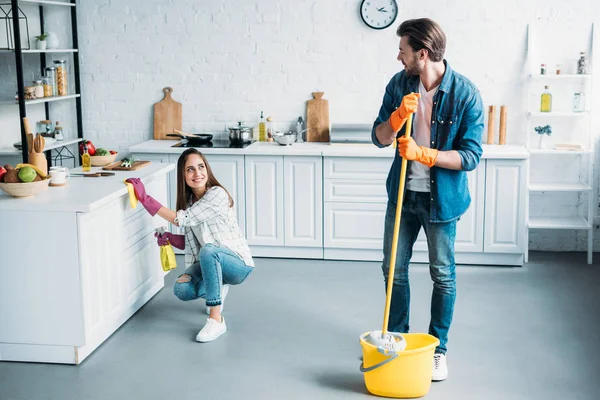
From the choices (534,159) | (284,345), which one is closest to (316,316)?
(284,345)

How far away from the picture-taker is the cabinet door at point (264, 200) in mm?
5395

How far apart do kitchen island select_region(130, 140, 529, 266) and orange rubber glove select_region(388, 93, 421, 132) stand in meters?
1.96

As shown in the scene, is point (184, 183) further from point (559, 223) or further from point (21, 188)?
point (559, 223)

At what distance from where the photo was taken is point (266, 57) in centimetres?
575

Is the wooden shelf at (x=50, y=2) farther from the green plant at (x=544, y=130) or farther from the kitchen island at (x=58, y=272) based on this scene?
the green plant at (x=544, y=130)

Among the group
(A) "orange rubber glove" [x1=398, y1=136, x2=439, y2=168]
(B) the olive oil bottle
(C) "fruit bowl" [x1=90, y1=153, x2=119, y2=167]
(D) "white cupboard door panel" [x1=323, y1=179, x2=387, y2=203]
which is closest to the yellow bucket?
(A) "orange rubber glove" [x1=398, y1=136, x2=439, y2=168]

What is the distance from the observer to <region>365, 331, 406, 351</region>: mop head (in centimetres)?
318

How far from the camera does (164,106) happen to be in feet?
19.3

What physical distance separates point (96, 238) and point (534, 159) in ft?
10.7

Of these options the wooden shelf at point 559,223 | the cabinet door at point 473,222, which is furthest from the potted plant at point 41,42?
the wooden shelf at point 559,223

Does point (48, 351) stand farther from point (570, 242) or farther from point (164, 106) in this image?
point (570, 242)

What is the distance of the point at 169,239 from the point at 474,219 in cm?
211

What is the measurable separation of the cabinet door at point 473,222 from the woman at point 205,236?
5.28 feet

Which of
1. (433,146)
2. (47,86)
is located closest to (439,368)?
(433,146)
